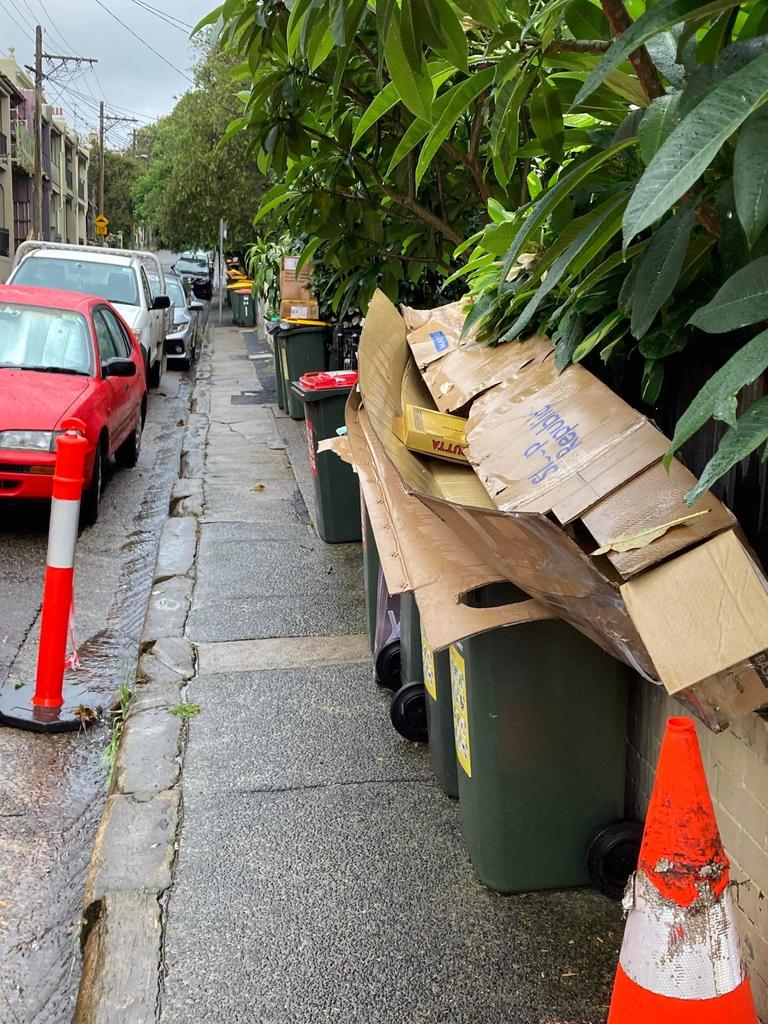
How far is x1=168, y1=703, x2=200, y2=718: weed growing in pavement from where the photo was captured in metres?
4.42

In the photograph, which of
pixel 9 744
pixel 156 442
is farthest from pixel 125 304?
pixel 9 744

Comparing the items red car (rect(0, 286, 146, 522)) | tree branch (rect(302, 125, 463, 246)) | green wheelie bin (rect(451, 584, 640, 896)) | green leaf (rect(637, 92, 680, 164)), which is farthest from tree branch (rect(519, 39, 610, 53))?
red car (rect(0, 286, 146, 522))

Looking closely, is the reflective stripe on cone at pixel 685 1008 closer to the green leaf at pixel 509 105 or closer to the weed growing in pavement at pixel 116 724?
the green leaf at pixel 509 105

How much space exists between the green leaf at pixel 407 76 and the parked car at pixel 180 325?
16619 mm

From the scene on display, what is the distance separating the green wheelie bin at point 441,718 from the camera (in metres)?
3.46

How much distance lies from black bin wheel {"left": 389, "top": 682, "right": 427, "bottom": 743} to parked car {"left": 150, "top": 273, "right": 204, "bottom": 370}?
48.6 feet

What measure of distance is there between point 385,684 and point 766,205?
3.66 m

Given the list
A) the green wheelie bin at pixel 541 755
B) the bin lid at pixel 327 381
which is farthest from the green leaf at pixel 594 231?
the bin lid at pixel 327 381

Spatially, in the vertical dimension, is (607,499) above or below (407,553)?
above

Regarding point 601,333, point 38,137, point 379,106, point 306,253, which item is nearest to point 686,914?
point 601,333

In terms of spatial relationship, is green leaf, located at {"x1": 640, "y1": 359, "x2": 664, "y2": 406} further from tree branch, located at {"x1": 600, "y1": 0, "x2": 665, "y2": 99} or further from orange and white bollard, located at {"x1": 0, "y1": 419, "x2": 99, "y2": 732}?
orange and white bollard, located at {"x1": 0, "y1": 419, "x2": 99, "y2": 732}

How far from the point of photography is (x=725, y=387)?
136 centimetres

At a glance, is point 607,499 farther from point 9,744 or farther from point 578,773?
point 9,744

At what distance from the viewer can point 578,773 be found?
310 cm
